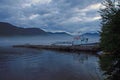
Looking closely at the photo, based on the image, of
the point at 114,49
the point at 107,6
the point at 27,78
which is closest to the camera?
the point at 114,49

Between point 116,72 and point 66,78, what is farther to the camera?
point 66,78

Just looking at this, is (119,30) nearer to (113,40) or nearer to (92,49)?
(113,40)

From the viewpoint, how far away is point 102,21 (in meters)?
12.9

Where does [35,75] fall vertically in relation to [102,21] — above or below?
below

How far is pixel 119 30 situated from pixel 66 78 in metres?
12.6

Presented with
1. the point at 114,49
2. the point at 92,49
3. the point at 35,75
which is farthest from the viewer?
the point at 92,49

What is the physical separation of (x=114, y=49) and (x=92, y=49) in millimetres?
48227

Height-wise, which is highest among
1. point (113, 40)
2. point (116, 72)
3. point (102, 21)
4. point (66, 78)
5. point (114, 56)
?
point (102, 21)

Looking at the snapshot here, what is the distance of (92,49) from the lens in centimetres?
5984

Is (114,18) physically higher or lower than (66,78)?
higher

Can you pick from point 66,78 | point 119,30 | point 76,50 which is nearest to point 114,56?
point 119,30

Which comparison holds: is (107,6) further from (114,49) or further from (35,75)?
(35,75)

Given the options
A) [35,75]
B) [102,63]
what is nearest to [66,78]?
[35,75]

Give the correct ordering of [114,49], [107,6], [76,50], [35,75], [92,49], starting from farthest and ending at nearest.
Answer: [76,50], [92,49], [35,75], [107,6], [114,49]
